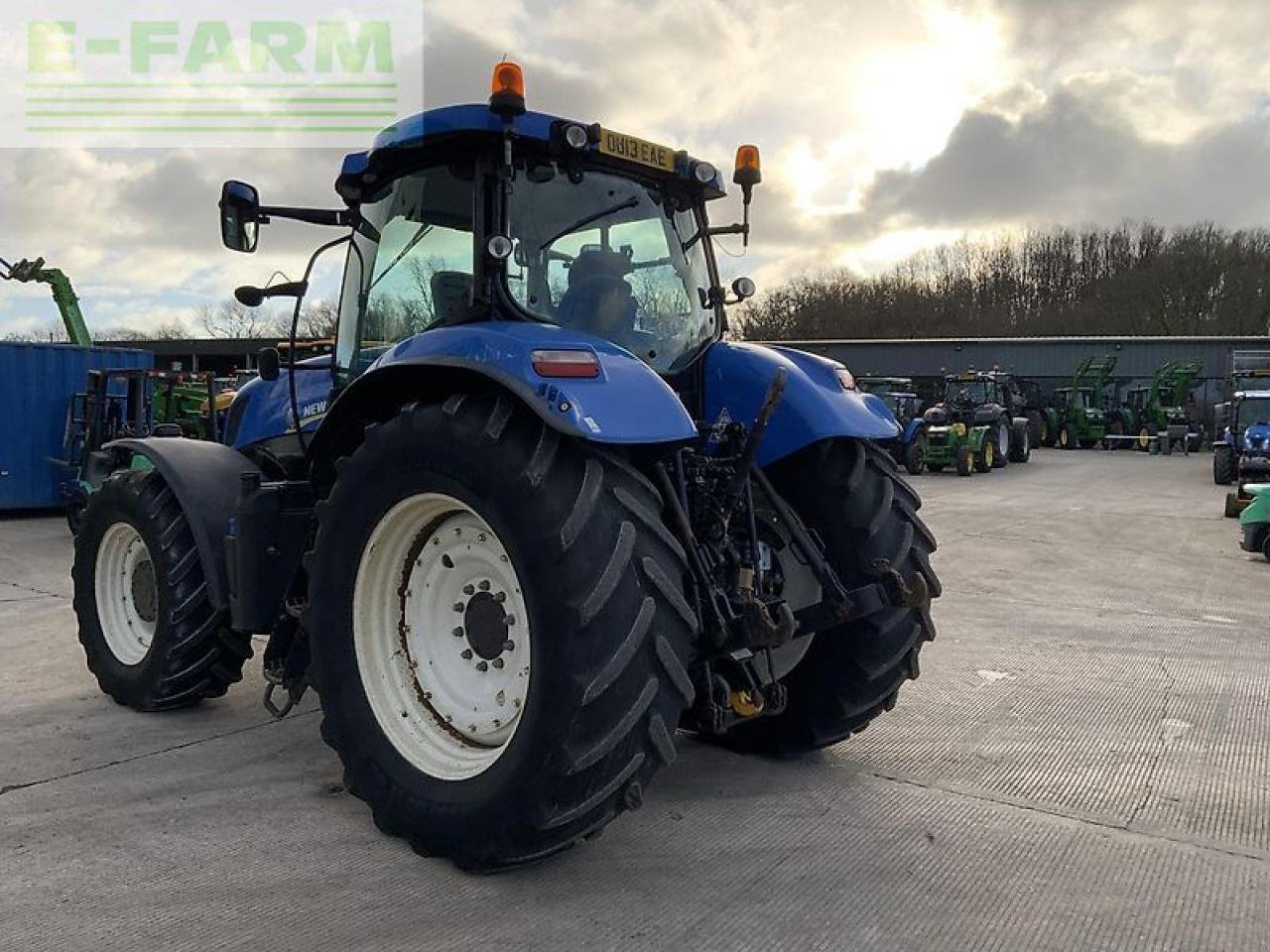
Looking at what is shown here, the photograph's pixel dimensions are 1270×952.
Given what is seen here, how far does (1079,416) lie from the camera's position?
2989 cm

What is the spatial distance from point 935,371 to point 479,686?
3767cm

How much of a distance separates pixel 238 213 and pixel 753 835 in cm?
300

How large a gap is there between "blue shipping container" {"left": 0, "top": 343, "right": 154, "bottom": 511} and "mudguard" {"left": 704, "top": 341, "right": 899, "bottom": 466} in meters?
12.6

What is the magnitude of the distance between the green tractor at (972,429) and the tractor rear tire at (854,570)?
17.3 meters

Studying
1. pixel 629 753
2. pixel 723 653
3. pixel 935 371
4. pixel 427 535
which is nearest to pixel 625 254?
pixel 427 535

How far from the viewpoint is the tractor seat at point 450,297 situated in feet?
11.4

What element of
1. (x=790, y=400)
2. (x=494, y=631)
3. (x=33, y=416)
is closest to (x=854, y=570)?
(x=790, y=400)

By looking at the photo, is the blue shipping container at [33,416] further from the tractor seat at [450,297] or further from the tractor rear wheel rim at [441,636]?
the tractor rear wheel rim at [441,636]

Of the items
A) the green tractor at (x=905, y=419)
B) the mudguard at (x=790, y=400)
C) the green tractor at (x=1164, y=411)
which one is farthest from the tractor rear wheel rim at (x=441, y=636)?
the green tractor at (x=1164, y=411)

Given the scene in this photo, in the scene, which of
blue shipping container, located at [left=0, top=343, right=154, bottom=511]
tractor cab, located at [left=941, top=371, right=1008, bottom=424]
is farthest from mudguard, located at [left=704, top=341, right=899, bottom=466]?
tractor cab, located at [left=941, top=371, right=1008, bottom=424]

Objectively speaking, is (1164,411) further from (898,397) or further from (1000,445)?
(898,397)

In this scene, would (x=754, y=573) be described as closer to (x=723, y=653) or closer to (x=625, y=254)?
(x=723, y=653)

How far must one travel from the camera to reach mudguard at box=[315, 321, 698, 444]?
2.71 m

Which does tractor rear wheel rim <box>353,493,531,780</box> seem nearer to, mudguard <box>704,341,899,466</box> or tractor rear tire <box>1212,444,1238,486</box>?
mudguard <box>704,341,899,466</box>
